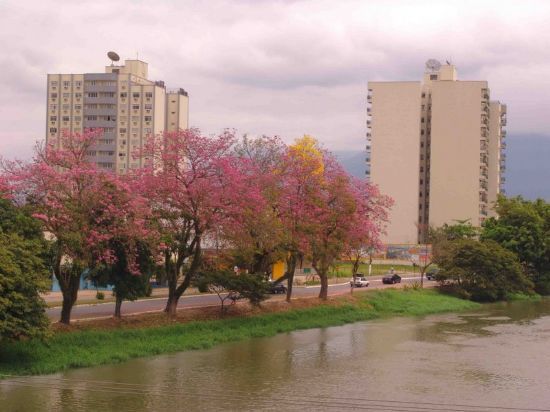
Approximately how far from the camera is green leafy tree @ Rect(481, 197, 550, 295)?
2625 inches

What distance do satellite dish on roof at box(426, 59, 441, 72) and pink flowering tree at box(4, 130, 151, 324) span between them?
3202 inches

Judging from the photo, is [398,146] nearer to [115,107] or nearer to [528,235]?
[528,235]

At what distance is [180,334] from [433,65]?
80.3 m

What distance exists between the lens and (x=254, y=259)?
137 feet

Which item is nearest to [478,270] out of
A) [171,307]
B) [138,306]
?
[138,306]

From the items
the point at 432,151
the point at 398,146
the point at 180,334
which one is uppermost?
the point at 398,146

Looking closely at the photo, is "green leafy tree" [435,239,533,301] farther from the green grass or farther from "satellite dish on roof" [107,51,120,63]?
"satellite dish on roof" [107,51,120,63]

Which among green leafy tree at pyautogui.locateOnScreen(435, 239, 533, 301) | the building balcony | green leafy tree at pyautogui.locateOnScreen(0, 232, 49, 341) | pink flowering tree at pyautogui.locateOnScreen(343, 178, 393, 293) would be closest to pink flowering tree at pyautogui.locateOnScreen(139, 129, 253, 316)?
green leafy tree at pyautogui.locateOnScreen(0, 232, 49, 341)

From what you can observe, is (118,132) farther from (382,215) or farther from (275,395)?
(275,395)

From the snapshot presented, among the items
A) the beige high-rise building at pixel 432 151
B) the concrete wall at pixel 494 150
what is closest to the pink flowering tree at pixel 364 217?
the beige high-rise building at pixel 432 151

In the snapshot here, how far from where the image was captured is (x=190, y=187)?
114 ft

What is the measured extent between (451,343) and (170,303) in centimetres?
1396

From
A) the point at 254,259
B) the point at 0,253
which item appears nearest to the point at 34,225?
the point at 0,253

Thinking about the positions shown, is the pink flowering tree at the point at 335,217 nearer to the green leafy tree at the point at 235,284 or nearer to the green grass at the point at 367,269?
the green leafy tree at the point at 235,284
